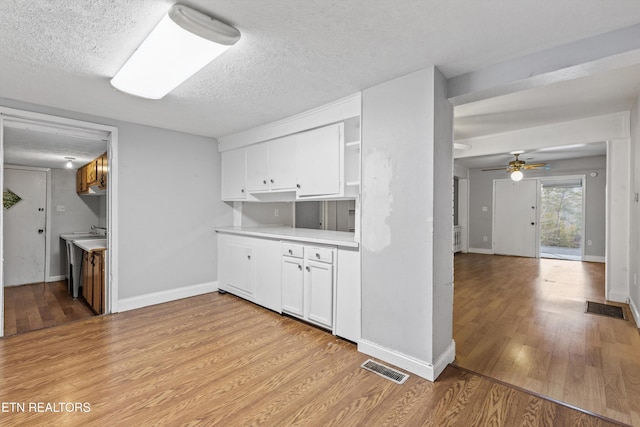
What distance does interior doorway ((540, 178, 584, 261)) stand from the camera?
8.01m

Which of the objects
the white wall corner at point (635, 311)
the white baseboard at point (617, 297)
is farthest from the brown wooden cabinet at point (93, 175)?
the white baseboard at point (617, 297)

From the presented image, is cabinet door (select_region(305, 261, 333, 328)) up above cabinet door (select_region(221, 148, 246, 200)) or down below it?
below

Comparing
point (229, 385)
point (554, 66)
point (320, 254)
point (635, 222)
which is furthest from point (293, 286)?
point (635, 222)

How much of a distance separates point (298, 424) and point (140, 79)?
95.9 inches

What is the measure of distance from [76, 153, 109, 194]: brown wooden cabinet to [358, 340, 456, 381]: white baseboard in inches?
133

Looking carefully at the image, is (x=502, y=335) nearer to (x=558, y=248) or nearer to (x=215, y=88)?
(x=215, y=88)

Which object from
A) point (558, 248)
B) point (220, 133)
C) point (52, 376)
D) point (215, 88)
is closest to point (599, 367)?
point (215, 88)

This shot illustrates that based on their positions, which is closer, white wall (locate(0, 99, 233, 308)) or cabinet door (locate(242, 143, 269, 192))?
white wall (locate(0, 99, 233, 308))

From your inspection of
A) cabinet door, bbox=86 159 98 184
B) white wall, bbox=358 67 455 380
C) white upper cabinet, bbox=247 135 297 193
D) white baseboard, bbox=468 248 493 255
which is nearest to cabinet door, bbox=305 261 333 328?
white wall, bbox=358 67 455 380

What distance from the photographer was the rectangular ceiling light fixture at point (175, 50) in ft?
4.95

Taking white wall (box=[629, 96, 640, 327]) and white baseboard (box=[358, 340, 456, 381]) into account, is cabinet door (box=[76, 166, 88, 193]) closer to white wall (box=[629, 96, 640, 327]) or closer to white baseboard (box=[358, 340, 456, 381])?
white baseboard (box=[358, 340, 456, 381])

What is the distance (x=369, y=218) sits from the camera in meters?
2.43

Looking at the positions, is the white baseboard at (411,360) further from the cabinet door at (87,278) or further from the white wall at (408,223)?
the cabinet door at (87,278)

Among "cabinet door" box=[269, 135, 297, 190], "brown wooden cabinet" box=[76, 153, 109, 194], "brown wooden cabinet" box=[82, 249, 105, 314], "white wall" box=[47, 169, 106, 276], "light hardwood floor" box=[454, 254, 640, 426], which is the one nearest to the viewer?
"light hardwood floor" box=[454, 254, 640, 426]
